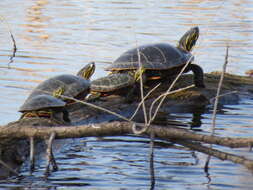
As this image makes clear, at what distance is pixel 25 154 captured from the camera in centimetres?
583

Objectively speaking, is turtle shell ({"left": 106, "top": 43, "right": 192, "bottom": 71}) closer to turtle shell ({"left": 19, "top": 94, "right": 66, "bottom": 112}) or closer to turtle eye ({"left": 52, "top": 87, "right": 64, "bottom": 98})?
turtle eye ({"left": 52, "top": 87, "right": 64, "bottom": 98})

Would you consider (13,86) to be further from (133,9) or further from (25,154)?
(133,9)

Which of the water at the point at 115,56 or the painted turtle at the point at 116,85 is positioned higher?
the painted turtle at the point at 116,85

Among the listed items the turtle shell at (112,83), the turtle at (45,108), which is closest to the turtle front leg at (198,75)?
the turtle shell at (112,83)

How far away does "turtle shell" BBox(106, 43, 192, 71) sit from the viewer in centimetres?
822

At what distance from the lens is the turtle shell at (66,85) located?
7.48 meters

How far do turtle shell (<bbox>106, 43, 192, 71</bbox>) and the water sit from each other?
82 cm

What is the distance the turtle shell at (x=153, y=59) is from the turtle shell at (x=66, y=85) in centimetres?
72

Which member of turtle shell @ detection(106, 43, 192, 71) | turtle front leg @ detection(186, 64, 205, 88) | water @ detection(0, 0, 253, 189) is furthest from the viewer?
turtle front leg @ detection(186, 64, 205, 88)

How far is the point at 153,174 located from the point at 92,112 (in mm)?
2071

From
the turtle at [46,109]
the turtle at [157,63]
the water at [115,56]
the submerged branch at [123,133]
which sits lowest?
the water at [115,56]

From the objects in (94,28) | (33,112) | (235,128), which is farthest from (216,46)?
(33,112)

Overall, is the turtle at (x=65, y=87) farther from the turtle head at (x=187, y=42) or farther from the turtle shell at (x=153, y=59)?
the turtle head at (x=187, y=42)


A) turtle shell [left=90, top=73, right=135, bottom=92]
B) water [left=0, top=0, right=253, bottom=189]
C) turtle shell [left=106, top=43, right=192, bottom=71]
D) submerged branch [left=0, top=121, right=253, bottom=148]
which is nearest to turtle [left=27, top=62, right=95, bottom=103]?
turtle shell [left=90, top=73, right=135, bottom=92]
